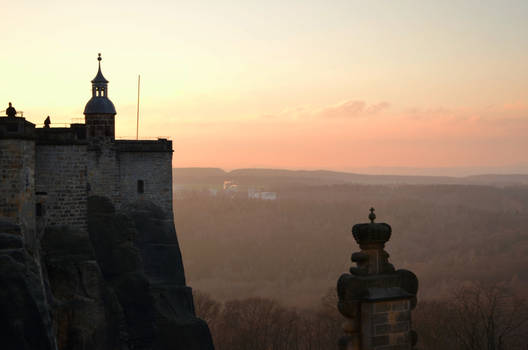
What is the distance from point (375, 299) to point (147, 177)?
3279 cm

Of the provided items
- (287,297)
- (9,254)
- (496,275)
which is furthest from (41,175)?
(496,275)

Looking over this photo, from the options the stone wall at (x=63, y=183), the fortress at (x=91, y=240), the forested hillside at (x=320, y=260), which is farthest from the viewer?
the forested hillside at (x=320, y=260)

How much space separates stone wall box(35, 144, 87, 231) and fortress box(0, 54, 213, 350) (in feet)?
0.16

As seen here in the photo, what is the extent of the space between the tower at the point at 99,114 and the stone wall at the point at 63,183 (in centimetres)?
535

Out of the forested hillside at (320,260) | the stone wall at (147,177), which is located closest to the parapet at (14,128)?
the stone wall at (147,177)

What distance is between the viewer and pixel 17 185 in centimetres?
3128

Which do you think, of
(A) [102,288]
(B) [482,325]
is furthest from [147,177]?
(B) [482,325]

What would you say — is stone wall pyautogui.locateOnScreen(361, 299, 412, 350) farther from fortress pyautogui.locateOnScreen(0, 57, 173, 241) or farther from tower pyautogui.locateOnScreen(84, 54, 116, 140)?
tower pyautogui.locateOnScreen(84, 54, 116, 140)

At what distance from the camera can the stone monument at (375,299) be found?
547 inches

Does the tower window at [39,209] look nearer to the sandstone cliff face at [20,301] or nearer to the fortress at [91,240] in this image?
the fortress at [91,240]

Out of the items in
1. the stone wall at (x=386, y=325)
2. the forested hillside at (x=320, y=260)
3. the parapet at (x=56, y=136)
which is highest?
the parapet at (x=56, y=136)

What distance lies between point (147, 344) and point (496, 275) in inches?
4238

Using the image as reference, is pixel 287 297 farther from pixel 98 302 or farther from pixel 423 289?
pixel 98 302

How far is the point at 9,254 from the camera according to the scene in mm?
30047
